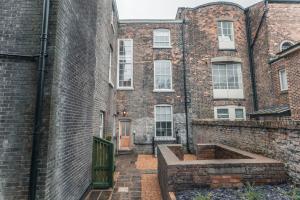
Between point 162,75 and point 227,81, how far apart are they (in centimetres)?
453

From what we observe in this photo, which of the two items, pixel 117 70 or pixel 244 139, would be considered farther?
pixel 117 70

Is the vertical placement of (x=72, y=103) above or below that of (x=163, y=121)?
above

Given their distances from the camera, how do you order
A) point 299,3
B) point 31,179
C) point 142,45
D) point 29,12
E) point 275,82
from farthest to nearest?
1. point 142,45
2. point 299,3
3. point 275,82
4. point 29,12
5. point 31,179

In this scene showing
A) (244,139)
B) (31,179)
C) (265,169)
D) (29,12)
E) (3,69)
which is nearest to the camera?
(31,179)

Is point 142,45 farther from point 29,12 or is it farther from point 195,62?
point 29,12

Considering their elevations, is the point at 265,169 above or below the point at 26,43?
below

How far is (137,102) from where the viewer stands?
44.3ft

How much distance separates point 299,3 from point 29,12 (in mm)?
15931

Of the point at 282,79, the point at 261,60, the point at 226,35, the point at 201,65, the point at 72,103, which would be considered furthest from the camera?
the point at 226,35

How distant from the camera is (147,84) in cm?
1373

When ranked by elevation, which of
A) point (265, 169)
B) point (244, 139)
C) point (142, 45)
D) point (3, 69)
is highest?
point (142, 45)

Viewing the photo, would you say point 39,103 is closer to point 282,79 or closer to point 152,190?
point 152,190

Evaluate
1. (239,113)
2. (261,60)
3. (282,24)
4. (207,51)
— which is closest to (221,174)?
(239,113)

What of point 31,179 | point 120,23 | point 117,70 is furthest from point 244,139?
point 120,23
